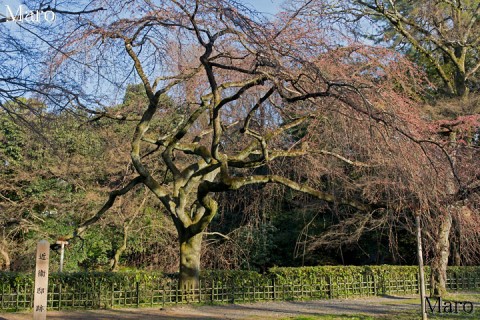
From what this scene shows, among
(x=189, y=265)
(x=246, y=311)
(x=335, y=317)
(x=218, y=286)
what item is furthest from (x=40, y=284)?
(x=218, y=286)

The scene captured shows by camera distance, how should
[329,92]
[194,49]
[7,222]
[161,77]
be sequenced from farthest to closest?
[7,222]
[194,49]
[161,77]
[329,92]

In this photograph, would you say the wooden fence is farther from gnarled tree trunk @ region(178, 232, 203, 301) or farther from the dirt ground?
the dirt ground

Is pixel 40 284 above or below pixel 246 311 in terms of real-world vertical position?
above

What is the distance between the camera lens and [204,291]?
14750 millimetres

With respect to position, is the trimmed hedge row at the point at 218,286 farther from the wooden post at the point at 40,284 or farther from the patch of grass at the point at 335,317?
the wooden post at the point at 40,284

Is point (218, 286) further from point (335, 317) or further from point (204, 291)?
point (335, 317)

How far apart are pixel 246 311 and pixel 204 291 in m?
2.06

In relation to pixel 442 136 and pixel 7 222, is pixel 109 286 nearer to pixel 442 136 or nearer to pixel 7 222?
pixel 7 222

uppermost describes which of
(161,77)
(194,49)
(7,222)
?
(194,49)

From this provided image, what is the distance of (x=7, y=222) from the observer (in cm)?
1944

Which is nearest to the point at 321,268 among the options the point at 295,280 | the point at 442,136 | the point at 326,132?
the point at 295,280

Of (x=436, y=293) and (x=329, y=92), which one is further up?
(x=329, y=92)

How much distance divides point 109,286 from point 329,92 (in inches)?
341

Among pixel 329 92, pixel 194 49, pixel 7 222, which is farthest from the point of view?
pixel 7 222
